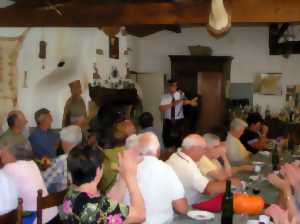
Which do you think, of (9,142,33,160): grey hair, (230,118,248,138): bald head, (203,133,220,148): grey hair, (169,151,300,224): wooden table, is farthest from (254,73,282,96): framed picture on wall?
(9,142,33,160): grey hair

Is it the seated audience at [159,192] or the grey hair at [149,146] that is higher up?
the grey hair at [149,146]

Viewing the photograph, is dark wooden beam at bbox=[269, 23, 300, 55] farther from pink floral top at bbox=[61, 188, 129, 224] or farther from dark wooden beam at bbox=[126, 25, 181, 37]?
pink floral top at bbox=[61, 188, 129, 224]

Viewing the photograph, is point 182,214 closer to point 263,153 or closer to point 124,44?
point 263,153

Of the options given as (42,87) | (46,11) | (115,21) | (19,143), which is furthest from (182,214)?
(42,87)

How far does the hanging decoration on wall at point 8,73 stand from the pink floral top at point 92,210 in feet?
11.4

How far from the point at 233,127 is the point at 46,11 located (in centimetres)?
257

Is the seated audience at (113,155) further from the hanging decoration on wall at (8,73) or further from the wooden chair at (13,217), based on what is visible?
the hanging decoration on wall at (8,73)

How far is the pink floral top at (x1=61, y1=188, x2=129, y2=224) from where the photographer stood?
2162 mm

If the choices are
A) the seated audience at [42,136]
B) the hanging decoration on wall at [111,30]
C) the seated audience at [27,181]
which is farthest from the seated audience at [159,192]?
the hanging decoration on wall at [111,30]

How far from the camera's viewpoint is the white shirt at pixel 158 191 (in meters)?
3.02

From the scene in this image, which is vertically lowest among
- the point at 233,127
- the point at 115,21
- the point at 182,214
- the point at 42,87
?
the point at 182,214

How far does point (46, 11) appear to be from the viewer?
17.4 feet

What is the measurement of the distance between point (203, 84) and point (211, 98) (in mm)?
314

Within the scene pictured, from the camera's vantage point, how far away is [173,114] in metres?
8.30
